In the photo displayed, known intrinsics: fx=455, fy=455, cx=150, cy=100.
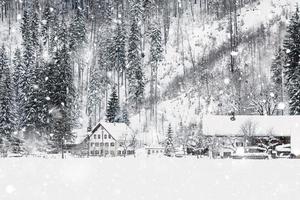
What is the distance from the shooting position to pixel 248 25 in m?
93.4

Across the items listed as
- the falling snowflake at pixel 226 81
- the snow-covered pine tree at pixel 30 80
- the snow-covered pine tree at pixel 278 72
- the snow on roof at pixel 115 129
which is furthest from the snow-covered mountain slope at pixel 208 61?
the snow-covered pine tree at pixel 30 80

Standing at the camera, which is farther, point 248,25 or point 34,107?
point 248,25

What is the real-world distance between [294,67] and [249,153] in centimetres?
1696

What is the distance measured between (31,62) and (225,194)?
7550 cm

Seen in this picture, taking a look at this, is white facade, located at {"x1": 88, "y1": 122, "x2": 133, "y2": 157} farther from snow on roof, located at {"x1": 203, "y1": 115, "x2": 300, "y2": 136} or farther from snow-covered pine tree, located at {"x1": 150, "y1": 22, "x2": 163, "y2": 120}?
snow-covered pine tree, located at {"x1": 150, "y1": 22, "x2": 163, "y2": 120}

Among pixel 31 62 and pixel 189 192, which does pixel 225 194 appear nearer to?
pixel 189 192

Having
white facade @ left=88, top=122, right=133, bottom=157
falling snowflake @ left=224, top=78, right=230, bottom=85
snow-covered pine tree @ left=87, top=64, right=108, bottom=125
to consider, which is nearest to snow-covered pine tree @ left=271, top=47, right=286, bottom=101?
falling snowflake @ left=224, top=78, right=230, bottom=85

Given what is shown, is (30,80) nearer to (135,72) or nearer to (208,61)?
(135,72)

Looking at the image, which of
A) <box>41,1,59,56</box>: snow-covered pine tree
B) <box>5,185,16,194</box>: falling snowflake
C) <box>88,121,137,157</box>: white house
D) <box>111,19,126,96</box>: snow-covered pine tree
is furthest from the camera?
<box>41,1,59,56</box>: snow-covered pine tree

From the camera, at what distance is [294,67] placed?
59719 mm

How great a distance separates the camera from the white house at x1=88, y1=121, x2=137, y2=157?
2771 inches

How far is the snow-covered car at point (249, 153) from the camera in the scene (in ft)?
153

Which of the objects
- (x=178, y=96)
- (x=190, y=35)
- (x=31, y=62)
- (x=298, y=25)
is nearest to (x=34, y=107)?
(x=31, y=62)

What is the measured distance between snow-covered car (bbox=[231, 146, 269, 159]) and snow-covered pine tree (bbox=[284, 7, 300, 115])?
24.3 feet
